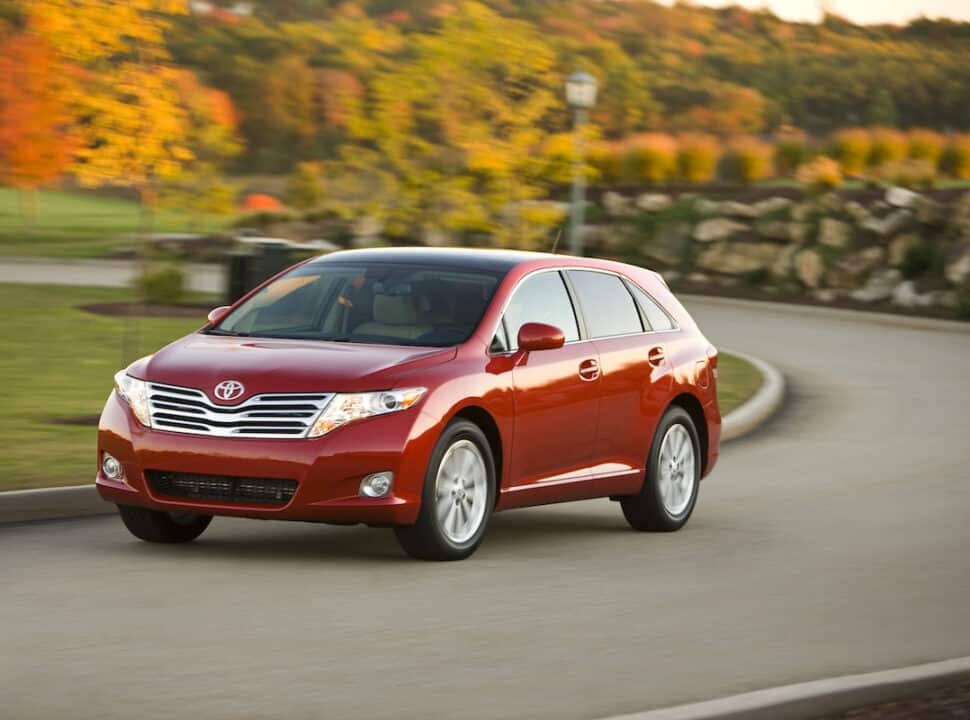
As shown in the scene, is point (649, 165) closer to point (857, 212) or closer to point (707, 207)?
point (707, 207)

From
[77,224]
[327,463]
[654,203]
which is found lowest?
[77,224]

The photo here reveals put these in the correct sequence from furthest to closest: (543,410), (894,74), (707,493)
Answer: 1. (894,74)
2. (707,493)
3. (543,410)

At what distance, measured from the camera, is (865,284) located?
142 feet

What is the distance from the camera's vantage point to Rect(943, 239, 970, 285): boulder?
4022 cm

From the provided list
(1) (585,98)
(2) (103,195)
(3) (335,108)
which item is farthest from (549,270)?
(3) (335,108)

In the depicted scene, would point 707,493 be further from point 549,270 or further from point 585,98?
point 585,98

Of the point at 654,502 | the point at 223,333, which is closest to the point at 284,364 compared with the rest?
the point at 223,333

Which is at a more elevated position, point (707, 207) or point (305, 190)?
point (707, 207)

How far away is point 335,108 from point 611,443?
86.5 m

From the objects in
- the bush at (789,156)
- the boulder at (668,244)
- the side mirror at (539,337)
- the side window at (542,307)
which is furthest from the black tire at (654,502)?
the bush at (789,156)

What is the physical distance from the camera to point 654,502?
1173cm

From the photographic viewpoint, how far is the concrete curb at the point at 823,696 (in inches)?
255

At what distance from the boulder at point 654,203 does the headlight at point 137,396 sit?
4048 centimetres

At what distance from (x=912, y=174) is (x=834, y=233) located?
146 inches
